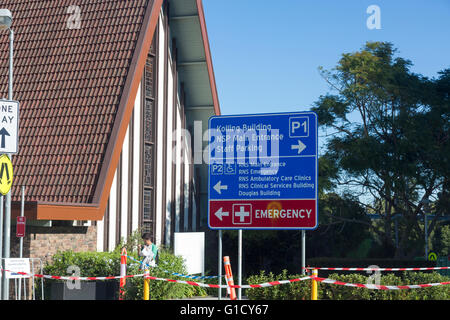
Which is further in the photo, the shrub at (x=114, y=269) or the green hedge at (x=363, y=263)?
the green hedge at (x=363, y=263)

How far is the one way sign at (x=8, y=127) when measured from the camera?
49.9ft

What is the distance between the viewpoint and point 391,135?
3906 centimetres

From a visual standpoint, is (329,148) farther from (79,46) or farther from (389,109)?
(79,46)

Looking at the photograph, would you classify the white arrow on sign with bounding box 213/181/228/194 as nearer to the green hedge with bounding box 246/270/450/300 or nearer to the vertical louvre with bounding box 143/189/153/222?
the green hedge with bounding box 246/270/450/300

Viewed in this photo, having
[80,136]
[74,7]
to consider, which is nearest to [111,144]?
[80,136]

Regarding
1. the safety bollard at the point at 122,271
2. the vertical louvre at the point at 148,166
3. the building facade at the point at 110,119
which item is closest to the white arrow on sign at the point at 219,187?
the safety bollard at the point at 122,271

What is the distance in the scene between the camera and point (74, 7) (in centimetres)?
2889

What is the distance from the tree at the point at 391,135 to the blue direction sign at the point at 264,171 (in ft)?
71.6

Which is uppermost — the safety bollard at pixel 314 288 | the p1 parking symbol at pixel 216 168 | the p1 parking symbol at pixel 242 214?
the p1 parking symbol at pixel 216 168

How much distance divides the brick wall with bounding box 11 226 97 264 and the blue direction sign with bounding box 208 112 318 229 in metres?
7.20

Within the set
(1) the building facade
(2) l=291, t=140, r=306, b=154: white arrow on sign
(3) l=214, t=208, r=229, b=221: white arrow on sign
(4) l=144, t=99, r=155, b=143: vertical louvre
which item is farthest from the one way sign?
(4) l=144, t=99, r=155, b=143: vertical louvre

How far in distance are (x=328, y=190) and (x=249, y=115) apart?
2334 centimetres

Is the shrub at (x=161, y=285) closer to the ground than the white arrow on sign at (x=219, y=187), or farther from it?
closer to the ground

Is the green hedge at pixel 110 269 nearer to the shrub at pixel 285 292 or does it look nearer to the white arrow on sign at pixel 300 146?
the shrub at pixel 285 292
